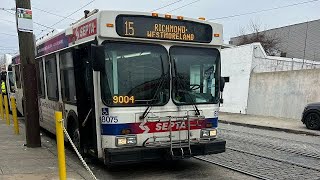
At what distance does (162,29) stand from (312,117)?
9.70m

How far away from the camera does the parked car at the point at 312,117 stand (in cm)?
1364

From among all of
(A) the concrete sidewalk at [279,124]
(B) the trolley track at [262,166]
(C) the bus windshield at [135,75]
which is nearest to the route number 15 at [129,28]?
Answer: (C) the bus windshield at [135,75]

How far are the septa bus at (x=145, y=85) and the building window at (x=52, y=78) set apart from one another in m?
1.50

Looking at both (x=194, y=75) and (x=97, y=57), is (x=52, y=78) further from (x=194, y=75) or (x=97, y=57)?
(x=194, y=75)

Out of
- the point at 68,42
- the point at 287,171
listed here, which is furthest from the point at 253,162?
the point at 68,42

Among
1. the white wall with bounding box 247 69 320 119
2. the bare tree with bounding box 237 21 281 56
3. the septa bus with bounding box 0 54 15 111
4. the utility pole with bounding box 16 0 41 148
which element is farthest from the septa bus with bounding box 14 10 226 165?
the bare tree with bounding box 237 21 281 56

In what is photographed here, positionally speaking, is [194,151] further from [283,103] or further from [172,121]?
[283,103]

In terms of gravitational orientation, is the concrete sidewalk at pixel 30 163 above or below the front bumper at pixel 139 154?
below

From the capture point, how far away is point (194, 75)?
6.93m

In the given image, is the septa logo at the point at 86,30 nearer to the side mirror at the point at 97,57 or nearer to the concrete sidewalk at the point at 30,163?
the side mirror at the point at 97,57

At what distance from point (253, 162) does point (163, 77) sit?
304 cm

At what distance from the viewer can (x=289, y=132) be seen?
537 inches

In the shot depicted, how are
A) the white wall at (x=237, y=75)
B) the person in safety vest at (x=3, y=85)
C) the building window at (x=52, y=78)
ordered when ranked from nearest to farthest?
the building window at (x=52, y=78) < the person in safety vest at (x=3, y=85) < the white wall at (x=237, y=75)

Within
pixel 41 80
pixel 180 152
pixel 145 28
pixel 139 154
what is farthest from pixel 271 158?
pixel 41 80
